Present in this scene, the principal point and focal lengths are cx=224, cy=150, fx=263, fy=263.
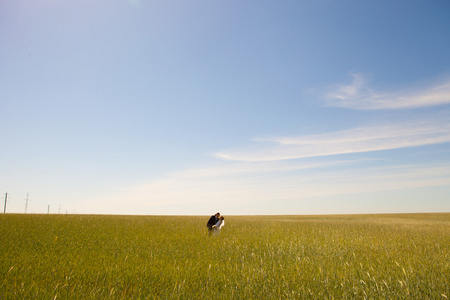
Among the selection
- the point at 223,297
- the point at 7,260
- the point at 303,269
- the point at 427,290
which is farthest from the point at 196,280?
the point at 7,260

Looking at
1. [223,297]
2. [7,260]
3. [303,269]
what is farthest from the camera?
[7,260]

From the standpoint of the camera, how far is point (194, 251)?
859cm

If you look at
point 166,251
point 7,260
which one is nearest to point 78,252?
point 7,260

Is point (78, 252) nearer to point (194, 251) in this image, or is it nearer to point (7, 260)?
point (7, 260)

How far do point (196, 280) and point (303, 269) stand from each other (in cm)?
253

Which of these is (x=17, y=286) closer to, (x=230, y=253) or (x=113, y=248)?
(x=113, y=248)

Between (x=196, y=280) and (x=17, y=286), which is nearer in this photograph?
(x=17, y=286)

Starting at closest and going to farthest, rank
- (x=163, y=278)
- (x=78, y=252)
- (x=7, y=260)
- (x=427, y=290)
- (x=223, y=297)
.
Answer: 1. (x=223, y=297)
2. (x=427, y=290)
3. (x=163, y=278)
4. (x=7, y=260)
5. (x=78, y=252)

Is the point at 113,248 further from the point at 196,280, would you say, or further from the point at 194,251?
the point at 196,280

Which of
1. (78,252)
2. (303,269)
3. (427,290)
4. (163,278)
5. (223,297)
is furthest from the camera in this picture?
(78,252)

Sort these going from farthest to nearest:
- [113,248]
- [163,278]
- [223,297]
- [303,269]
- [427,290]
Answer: [113,248], [303,269], [163,278], [427,290], [223,297]

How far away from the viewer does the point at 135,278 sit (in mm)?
5406

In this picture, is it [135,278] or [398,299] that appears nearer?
[398,299]

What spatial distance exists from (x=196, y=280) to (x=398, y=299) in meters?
3.67
